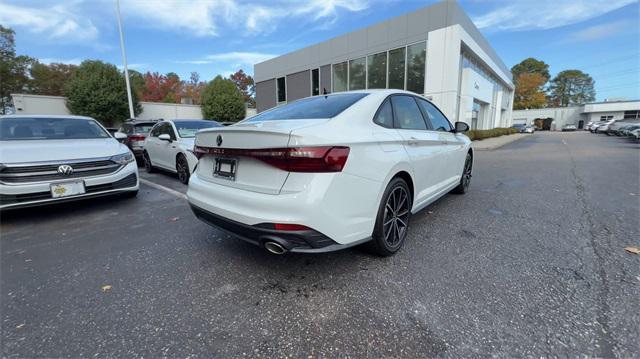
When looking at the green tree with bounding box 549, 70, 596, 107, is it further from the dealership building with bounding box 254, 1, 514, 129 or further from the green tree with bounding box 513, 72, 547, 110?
the dealership building with bounding box 254, 1, 514, 129

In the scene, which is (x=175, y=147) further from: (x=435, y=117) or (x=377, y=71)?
(x=377, y=71)

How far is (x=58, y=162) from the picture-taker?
370cm

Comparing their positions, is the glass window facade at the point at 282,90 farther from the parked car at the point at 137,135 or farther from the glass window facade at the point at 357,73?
the parked car at the point at 137,135

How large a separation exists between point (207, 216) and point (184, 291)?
61 centimetres

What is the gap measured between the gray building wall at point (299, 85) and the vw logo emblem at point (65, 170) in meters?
18.6

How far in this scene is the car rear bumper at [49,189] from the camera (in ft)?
11.3

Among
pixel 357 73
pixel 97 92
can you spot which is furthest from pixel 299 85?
pixel 97 92

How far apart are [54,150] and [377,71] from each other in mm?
16147

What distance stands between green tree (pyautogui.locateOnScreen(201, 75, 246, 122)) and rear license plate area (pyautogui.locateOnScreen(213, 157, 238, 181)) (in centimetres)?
2504

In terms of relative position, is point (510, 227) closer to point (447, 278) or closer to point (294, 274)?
point (447, 278)

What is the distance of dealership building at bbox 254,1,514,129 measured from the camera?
14.2 meters

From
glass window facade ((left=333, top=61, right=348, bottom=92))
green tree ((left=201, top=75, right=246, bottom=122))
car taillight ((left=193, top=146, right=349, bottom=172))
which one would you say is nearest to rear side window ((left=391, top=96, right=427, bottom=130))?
car taillight ((left=193, top=146, right=349, bottom=172))

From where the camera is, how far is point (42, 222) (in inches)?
150

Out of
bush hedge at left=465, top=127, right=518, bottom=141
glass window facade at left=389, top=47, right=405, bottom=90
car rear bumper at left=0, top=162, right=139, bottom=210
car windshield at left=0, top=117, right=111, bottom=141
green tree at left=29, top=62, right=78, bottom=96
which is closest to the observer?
car rear bumper at left=0, top=162, right=139, bottom=210
